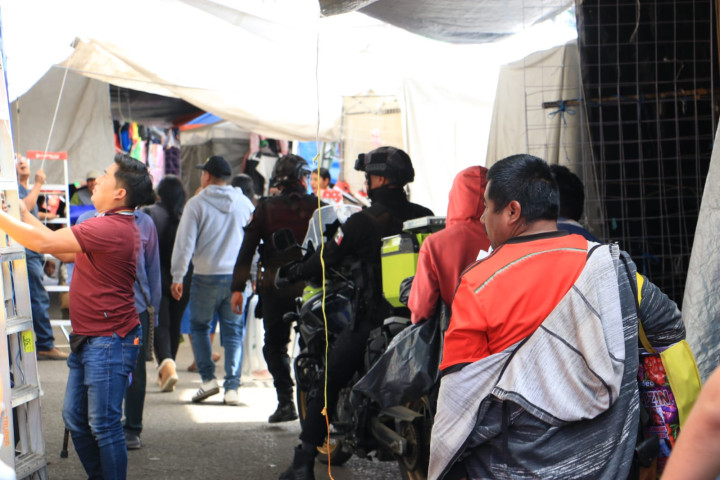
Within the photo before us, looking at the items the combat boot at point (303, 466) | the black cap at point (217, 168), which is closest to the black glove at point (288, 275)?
the combat boot at point (303, 466)

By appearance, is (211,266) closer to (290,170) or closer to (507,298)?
(290,170)

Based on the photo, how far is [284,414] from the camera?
7.97 m

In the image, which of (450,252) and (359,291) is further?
(359,291)

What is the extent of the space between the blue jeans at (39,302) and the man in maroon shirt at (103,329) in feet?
18.3

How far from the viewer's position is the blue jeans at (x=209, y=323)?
8.86 metres

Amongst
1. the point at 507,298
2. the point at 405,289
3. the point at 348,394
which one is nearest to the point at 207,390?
the point at 348,394

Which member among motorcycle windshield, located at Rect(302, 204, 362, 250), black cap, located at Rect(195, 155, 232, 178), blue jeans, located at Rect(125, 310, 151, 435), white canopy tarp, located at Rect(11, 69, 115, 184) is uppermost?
white canopy tarp, located at Rect(11, 69, 115, 184)

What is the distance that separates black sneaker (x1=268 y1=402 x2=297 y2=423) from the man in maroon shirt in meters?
2.87

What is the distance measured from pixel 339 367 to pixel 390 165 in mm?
1326

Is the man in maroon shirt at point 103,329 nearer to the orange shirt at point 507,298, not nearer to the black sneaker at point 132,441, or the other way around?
the black sneaker at point 132,441

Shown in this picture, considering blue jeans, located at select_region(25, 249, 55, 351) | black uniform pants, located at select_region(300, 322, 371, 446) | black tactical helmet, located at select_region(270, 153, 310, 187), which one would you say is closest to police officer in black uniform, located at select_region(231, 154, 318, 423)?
black tactical helmet, located at select_region(270, 153, 310, 187)

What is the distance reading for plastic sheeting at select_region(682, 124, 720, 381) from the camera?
441cm

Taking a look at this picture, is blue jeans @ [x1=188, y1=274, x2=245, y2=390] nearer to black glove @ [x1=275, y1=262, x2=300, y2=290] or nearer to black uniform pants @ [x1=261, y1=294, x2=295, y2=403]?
black uniform pants @ [x1=261, y1=294, x2=295, y2=403]

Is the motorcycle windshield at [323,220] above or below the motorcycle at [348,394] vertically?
above
